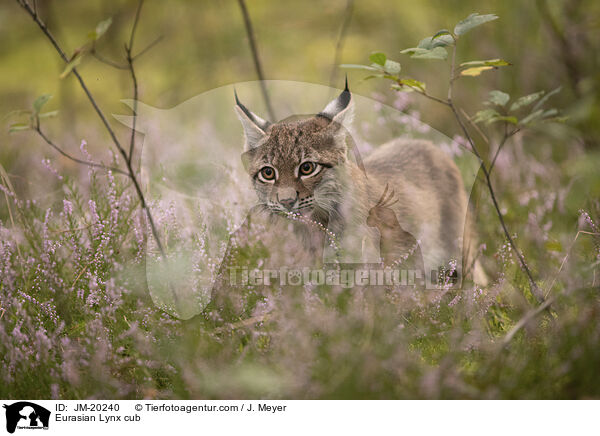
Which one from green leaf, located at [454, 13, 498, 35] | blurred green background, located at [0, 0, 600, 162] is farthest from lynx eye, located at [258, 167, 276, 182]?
blurred green background, located at [0, 0, 600, 162]

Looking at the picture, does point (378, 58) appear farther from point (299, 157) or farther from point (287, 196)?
point (287, 196)

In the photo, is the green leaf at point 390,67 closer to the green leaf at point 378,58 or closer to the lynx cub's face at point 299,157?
the green leaf at point 378,58

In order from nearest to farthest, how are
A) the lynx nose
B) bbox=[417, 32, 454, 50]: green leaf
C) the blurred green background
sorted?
bbox=[417, 32, 454, 50]: green leaf, the lynx nose, the blurred green background

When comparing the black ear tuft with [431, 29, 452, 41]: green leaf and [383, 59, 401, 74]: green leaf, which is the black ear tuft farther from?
[431, 29, 452, 41]: green leaf

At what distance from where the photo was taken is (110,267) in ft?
10.4

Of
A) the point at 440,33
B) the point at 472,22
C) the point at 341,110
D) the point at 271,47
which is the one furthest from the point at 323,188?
the point at 271,47

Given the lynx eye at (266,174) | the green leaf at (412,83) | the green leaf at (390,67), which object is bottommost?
the lynx eye at (266,174)

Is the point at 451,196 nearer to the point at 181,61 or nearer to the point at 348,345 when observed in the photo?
the point at 348,345

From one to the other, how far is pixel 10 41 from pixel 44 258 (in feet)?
18.5

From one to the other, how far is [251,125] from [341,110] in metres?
0.47

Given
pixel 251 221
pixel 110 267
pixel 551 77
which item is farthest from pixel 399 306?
pixel 551 77
